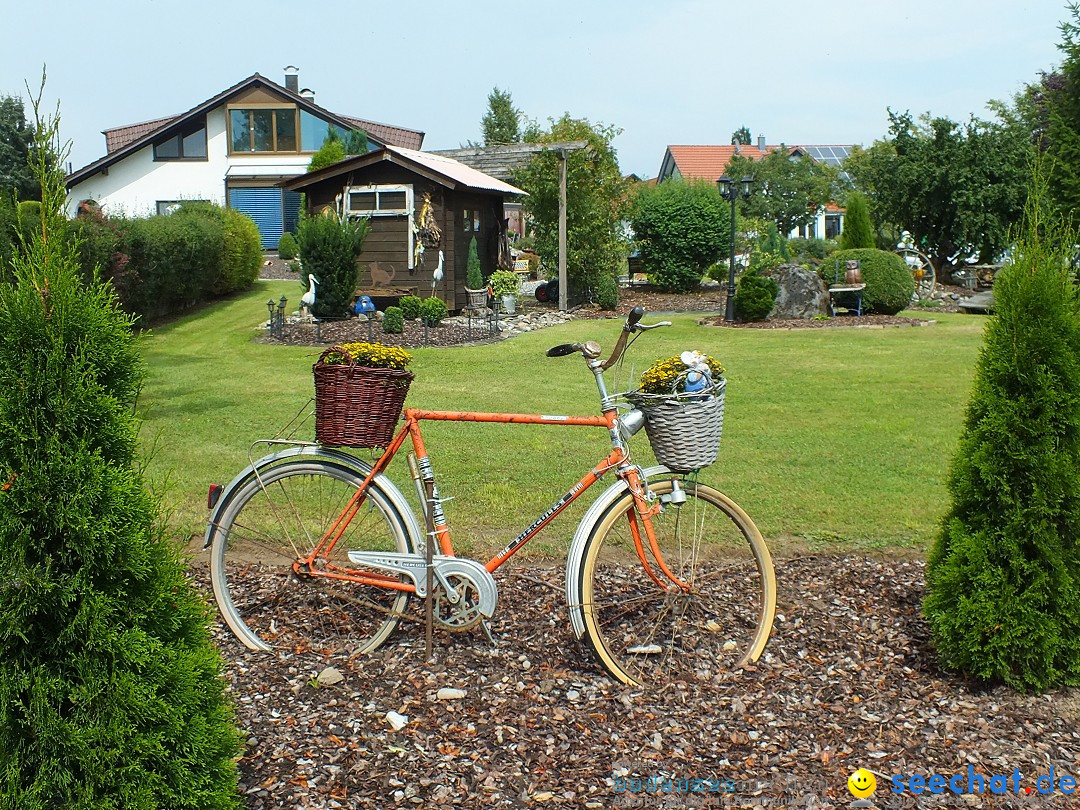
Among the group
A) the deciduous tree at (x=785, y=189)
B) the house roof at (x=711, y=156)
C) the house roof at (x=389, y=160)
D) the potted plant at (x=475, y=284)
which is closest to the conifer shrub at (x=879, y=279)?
the potted plant at (x=475, y=284)

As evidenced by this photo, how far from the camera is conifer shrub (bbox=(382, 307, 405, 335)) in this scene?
17.0 metres

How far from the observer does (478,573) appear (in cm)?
383

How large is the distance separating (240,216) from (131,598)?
21895 millimetres

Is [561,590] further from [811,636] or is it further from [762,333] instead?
[762,333]

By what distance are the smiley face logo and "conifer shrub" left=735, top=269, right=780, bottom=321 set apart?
1697cm

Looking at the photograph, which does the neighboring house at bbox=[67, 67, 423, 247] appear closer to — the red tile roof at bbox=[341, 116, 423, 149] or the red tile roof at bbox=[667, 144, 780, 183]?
the red tile roof at bbox=[341, 116, 423, 149]

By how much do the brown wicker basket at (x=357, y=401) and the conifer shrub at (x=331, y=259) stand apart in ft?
47.2

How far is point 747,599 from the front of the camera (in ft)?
14.5

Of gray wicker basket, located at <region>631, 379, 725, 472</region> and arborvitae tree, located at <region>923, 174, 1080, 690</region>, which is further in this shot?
gray wicker basket, located at <region>631, 379, 725, 472</region>

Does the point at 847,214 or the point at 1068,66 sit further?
the point at 847,214

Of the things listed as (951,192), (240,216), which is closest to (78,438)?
(240,216)

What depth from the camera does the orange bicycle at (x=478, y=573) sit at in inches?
148

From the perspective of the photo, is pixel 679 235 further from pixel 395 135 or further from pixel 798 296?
pixel 395 135

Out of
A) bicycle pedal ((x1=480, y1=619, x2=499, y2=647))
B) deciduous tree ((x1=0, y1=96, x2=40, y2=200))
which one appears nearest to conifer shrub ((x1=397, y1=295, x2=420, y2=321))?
bicycle pedal ((x1=480, y1=619, x2=499, y2=647))
